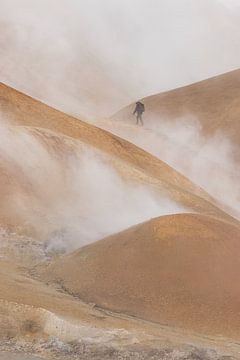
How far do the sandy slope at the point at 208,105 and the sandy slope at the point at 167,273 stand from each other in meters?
24.1

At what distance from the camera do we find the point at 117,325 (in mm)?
11242

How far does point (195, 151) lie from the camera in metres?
37.3

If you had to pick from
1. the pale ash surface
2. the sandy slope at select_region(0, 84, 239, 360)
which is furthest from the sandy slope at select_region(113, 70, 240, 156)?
the pale ash surface

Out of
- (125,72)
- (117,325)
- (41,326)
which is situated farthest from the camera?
(125,72)

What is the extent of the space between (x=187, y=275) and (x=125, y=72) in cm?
7258

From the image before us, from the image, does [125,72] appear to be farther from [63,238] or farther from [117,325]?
[117,325]

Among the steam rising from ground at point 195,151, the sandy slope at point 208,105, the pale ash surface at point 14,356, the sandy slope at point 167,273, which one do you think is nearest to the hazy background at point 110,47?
the sandy slope at point 208,105

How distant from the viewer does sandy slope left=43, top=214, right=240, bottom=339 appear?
12859 mm

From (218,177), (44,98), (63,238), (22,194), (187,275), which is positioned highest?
(44,98)

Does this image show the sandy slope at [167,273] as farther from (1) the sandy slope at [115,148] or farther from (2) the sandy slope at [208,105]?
(2) the sandy slope at [208,105]

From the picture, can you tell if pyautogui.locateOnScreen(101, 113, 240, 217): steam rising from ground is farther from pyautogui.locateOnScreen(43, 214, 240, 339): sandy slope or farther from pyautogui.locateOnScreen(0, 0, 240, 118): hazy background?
pyautogui.locateOnScreen(0, 0, 240, 118): hazy background

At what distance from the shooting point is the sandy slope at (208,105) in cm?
4069

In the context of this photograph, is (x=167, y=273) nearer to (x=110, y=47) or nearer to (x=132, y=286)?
(x=132, y=286)

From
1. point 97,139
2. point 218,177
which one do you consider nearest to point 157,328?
point 97,139
